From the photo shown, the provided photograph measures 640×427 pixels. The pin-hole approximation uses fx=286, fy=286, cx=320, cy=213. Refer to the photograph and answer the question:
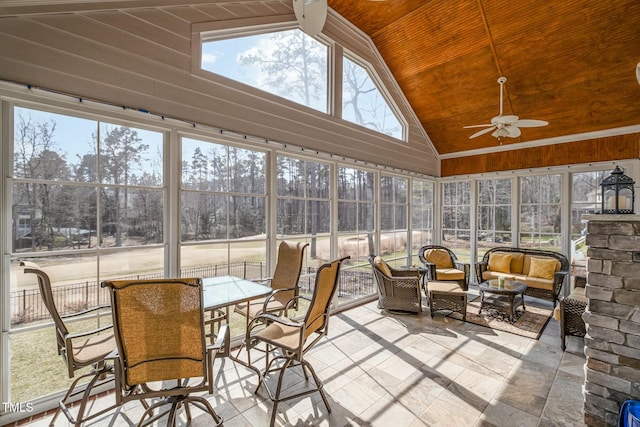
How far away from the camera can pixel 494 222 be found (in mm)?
6336

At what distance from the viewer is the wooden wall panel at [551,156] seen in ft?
15.9

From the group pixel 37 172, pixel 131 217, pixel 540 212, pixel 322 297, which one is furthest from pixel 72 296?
pixel 540 212

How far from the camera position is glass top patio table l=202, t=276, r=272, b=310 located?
2342 mm

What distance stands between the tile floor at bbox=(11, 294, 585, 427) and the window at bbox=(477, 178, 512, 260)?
2.87m

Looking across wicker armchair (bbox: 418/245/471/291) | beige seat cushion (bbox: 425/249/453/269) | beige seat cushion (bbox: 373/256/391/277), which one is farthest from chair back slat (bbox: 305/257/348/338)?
beige seat cushion (bbox: 425/249/453/269)

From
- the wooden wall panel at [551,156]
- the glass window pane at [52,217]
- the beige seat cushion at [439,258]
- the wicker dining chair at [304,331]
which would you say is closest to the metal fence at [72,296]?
the glass window pane at [52,217]

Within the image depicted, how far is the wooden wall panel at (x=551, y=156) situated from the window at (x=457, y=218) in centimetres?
40

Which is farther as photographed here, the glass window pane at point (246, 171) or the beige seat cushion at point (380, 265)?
the beige seat cushion at point (380, 265)

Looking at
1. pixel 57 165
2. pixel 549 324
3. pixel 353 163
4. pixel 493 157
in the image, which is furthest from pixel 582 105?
pixel 57 165

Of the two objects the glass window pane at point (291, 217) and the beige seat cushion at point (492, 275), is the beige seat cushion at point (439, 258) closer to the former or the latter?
the beige seat cushion at point (492, 275)

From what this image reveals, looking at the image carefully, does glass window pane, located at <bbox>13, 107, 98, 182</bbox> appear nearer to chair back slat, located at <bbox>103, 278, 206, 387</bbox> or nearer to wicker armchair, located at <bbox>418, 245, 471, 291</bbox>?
chair back slat, located at <bbox>103, 278, 206, 387</bbox>

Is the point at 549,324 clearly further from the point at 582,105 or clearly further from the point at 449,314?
the point at 582,105

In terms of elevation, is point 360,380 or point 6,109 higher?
point 6,109

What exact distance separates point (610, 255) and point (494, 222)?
4.76 meters
